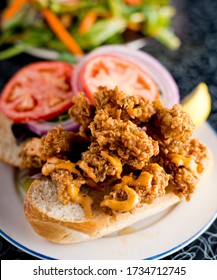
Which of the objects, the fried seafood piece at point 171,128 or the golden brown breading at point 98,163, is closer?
the golden brown breading at point 98,163

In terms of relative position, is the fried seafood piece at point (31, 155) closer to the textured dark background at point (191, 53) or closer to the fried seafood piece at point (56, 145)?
the fried seafood piece at point (56, 145)

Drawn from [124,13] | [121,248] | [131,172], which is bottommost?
[124,13]

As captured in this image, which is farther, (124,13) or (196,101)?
(124,13)

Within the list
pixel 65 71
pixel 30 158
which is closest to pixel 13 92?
pixel 65 71

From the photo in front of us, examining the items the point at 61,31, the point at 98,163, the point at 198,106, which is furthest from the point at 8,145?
the point at 61,31

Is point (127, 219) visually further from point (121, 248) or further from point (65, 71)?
point (65, 71)

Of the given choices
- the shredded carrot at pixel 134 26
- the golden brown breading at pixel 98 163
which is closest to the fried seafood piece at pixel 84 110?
the golden brown breading at pixel 98 163

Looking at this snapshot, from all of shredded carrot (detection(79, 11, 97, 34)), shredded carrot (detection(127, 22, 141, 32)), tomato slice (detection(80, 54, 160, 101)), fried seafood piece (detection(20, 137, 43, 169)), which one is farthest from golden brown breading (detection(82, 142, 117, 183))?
shredded carrot (detection(127, 22, 141, 32))

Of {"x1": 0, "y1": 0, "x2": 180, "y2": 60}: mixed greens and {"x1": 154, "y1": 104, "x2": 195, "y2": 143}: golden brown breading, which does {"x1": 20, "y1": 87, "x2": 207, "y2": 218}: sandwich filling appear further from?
{"x1": 0, "y1": 0, "x2": 180, "y2": 60}: mixed greens
